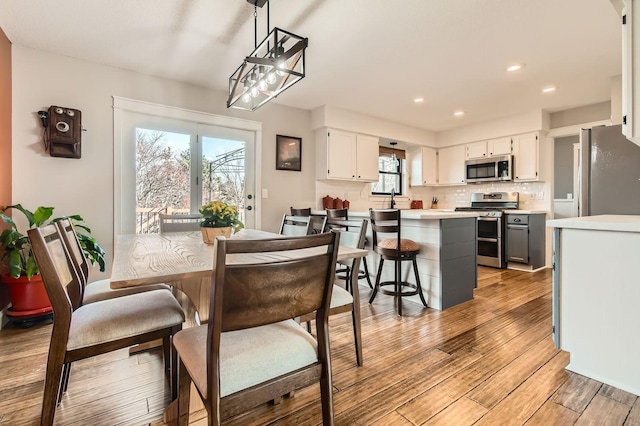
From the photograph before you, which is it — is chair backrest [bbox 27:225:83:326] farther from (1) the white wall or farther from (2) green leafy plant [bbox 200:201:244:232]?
(1) the white wall

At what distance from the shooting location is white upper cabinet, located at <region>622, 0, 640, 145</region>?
1520 mm

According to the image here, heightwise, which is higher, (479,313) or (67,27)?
(67,27)

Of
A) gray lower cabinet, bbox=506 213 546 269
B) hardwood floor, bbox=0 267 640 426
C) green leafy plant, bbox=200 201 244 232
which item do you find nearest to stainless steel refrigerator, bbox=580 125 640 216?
hardwood floor, bbox=0 267 640 426

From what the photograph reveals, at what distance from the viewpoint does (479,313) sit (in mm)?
2689

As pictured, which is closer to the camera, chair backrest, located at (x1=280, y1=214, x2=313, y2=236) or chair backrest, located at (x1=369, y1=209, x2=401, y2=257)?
chair backrest, located at (x1=280, y1=214, x2=313, y2=236)

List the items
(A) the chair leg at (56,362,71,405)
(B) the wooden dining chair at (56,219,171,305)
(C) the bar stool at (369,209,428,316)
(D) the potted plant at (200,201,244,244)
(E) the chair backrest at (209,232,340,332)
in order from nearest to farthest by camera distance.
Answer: (E) the chair backrest at (209,232,340,332)
(A) the chair leg at (56,362,71,405)
(B) the wooden dining chair at (56,219,171,305)
(D) the potted plant at (200,201,244,244)
(C) the bar stool at (369,209,428,316)

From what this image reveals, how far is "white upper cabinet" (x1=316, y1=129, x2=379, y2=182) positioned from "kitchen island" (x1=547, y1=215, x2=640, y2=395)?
9.99 ft

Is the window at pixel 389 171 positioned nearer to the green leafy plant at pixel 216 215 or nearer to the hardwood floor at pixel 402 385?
the hardwood floor at pixel 402 385

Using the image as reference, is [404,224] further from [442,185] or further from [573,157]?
[573,157]

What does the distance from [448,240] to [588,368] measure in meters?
1.31

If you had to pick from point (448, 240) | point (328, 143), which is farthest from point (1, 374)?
point (328, 143)

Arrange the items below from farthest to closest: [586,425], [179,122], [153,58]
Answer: [179,122] → [153,58] → [586,425]

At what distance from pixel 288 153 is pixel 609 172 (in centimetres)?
349

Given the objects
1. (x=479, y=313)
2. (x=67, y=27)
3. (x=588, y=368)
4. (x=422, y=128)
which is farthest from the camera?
(x=422, y=128)
